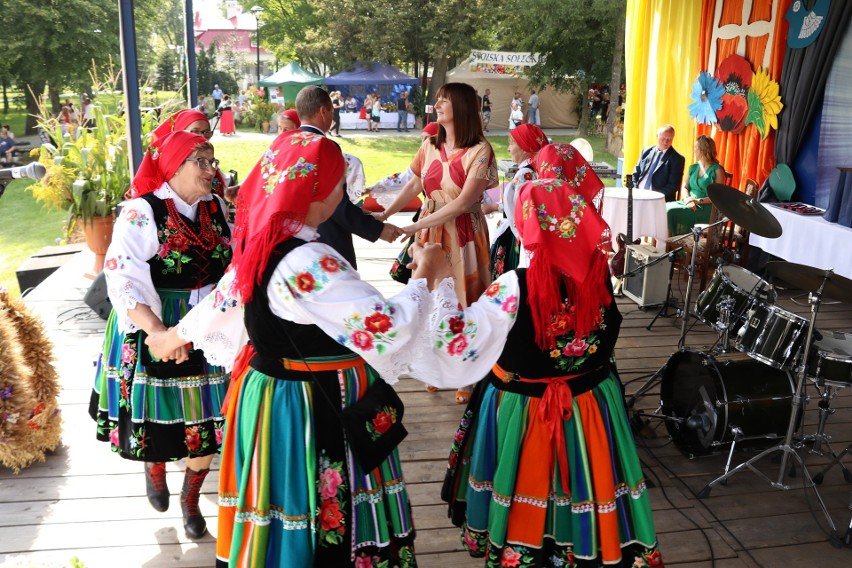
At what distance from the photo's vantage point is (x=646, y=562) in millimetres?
2086

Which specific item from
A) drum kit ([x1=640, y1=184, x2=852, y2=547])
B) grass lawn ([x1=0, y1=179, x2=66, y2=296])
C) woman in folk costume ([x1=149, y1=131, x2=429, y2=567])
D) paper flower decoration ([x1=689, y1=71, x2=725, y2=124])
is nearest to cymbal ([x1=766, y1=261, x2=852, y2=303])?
drum kit ([x1=640, y1=184, x2=852, y2=547])

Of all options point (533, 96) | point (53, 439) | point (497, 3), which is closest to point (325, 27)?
point (497, 3)

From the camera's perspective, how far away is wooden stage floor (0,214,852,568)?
2652mm

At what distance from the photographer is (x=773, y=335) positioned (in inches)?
118

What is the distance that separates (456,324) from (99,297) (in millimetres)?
3834

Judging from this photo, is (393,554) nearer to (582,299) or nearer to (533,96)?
(582,299)

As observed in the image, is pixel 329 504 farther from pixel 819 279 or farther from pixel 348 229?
pixel 819 279

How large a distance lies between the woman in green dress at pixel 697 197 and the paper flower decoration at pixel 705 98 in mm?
947

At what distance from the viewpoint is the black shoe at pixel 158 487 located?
277 cm

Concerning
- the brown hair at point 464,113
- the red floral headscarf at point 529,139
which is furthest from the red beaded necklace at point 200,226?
the red floral headscarf at point 529,139

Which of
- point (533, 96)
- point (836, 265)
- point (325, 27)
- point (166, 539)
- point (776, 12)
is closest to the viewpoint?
point (166, 539)

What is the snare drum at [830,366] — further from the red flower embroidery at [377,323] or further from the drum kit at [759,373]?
the red flower embroidery at [377,323]

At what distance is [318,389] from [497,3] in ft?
78.3

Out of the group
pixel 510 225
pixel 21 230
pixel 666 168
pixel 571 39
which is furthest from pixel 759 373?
pixel 571 39
